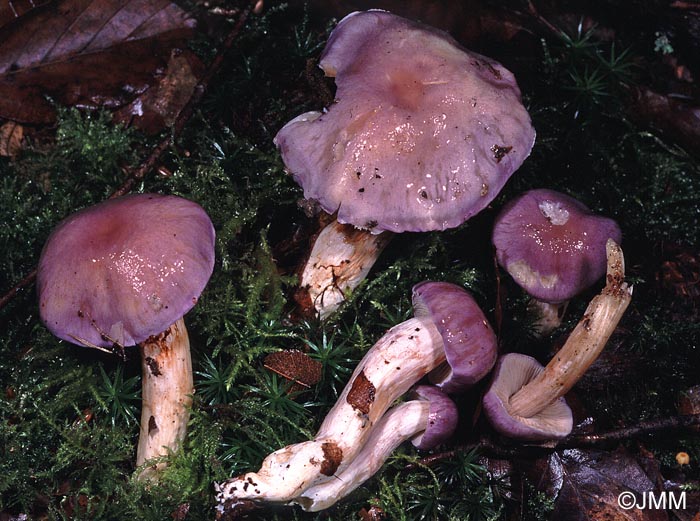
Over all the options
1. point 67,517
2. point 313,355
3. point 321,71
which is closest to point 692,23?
point 321,71

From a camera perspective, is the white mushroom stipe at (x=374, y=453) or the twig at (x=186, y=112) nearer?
the white mushroom stipe at (x=374, y=453)

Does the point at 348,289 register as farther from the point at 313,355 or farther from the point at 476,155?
the point at 476,155

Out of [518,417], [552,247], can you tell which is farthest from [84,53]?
[518,417]

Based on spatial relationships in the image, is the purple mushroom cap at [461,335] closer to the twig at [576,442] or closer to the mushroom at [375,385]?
the mushroom at [375,385]

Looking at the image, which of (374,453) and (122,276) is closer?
(122,276)

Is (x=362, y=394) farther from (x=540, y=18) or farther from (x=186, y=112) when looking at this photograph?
(x=540, y=18)

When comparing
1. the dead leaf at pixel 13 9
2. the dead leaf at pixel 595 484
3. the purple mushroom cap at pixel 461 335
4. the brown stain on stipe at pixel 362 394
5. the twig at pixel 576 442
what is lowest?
the dead leaf at pixel 595 484

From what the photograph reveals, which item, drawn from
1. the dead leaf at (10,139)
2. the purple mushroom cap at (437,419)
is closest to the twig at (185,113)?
the dead leaf at (10,139)
